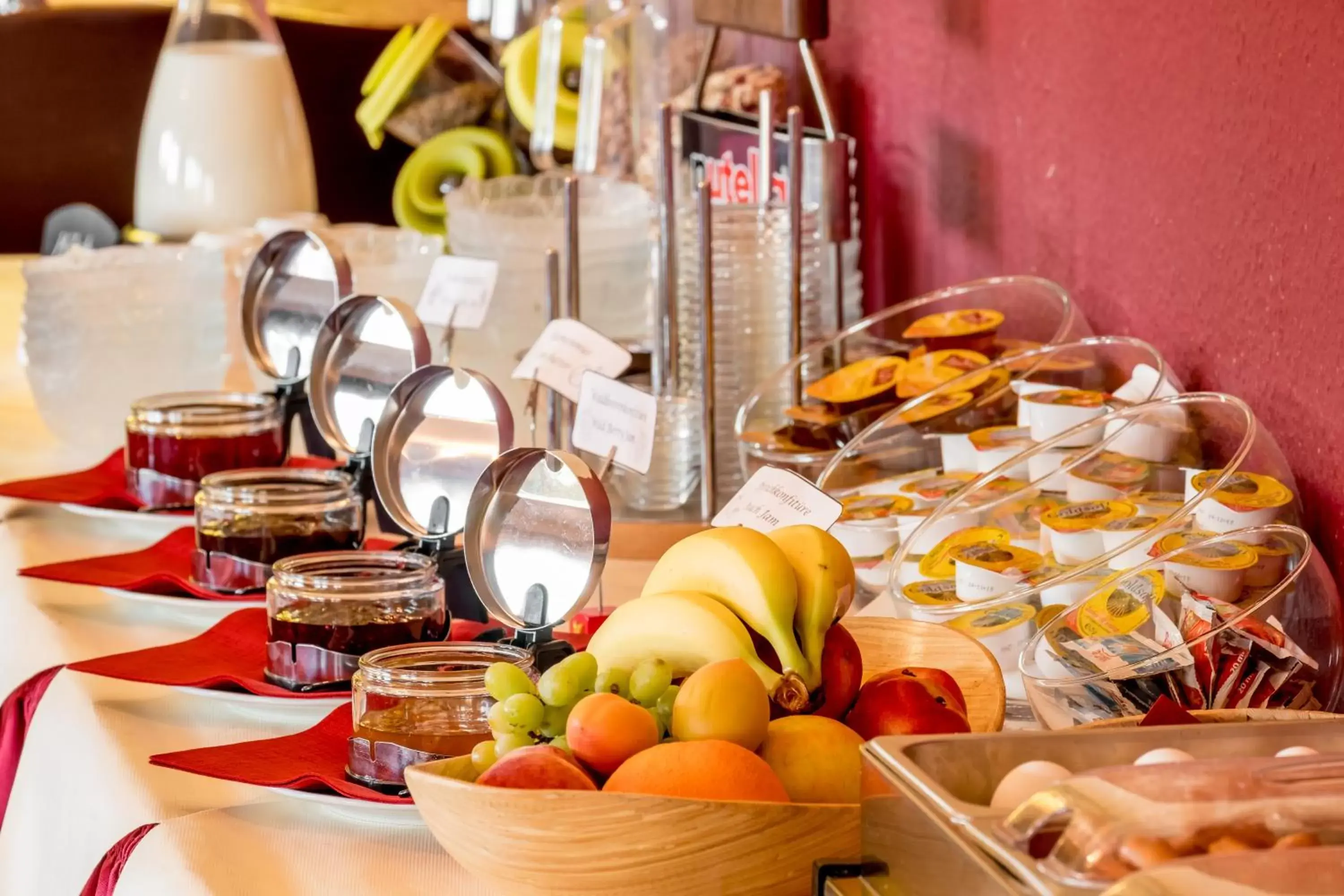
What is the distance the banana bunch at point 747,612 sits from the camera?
811mm

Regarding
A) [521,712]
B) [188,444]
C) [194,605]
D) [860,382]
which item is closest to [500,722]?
[521,712]

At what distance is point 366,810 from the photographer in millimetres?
886

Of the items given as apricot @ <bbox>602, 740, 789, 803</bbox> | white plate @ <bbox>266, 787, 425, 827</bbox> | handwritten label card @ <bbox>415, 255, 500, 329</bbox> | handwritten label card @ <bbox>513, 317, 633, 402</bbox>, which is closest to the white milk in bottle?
handwritten label card @ <bbox>415, 255, 500, 329</bbox>

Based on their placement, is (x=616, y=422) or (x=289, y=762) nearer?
(x=289, y=762)

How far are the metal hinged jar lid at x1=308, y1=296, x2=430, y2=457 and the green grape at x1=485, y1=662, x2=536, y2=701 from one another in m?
0.66

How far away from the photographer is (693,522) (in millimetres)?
1473

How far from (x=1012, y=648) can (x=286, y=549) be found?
0.61m

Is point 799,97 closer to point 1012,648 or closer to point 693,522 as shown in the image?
point 693,522

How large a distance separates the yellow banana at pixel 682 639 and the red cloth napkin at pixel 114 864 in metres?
0.29

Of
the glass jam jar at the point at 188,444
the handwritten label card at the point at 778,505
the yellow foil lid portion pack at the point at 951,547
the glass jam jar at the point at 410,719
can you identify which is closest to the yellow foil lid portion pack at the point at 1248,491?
the yellow foil lid portion pack at the point at 951,547

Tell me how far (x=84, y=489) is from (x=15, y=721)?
1.50 ft

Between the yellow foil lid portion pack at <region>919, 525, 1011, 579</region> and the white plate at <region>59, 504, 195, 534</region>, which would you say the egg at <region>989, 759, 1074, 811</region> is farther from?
the white plate at <region>59, 504, 195, 534</region>

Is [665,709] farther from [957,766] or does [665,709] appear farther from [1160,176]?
[1160,176]

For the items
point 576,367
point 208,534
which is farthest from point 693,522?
point 208,534
